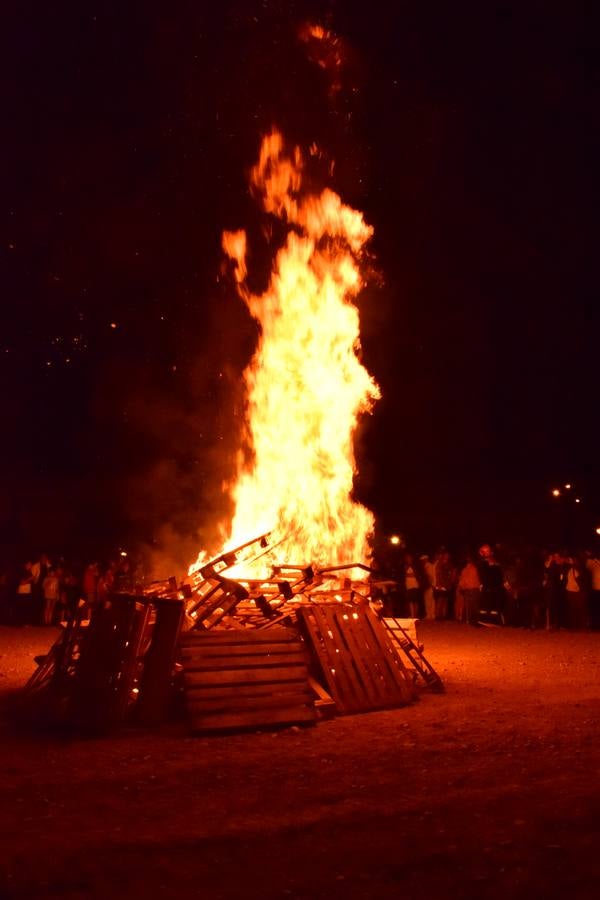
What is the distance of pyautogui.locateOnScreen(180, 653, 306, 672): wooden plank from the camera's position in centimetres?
805

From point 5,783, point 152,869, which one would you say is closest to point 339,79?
point 5,783

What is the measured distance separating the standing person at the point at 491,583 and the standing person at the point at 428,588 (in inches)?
60.0

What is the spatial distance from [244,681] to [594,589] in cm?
986

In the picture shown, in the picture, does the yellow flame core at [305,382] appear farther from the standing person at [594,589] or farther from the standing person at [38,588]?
the standing person at [38,588]

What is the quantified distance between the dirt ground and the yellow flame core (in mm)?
4335

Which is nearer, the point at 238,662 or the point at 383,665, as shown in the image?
the point at 238,662

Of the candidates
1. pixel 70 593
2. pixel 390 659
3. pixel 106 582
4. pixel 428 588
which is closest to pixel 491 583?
pixel 428 588

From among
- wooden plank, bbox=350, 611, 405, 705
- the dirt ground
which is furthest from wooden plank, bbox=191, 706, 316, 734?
wooden plank, bbox=350, 611, 405, 705

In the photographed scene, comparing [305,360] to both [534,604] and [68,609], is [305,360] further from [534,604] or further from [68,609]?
[68,609]

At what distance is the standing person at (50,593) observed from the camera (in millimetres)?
17859

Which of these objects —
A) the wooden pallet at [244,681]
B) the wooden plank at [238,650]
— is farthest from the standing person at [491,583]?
the wooden pallet at [244,681]

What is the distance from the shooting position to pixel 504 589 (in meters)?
17.8

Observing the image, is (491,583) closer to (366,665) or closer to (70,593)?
(70,593)

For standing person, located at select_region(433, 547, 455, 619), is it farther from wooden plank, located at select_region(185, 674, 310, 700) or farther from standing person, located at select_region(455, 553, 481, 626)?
wooden plank, located at select_region(185, 674, 310, 700)
